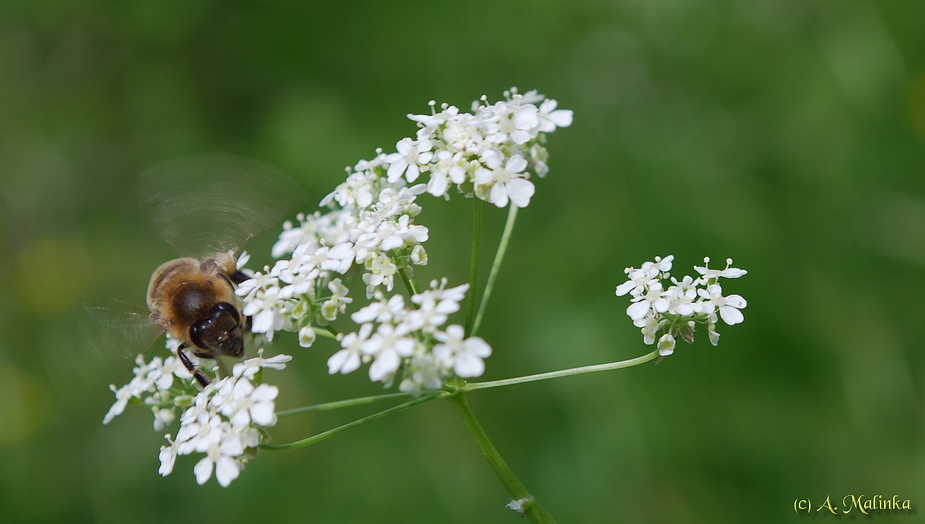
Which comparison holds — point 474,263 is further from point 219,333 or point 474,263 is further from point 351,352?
point 219,333

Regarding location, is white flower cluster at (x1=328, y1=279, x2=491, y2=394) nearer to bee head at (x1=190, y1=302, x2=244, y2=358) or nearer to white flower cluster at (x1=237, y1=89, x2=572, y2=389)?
white flower cluster at (x1=237, y1=89, x2=572, y2=389)

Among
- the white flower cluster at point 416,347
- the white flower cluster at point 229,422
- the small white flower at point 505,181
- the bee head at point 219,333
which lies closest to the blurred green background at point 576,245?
the bee head at point 219,333

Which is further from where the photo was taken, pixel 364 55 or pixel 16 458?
pixel 364 55

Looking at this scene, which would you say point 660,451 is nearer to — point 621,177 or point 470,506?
point 470,506

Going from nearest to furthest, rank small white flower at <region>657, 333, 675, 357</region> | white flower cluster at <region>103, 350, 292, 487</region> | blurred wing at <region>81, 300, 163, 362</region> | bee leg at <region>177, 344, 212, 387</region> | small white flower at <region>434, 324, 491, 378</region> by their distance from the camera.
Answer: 1. small white flower at <region>434, 324, 491, 378</region>
2. white flower cluster at <region>103, 350, 292, 487</region>
3. small white flower at <region>657, 333, 675, 357</region>
4. bee leg at <region>177, 344, 212, 387</region>
5. blurred wing at <region>81, 300, 163, 362</region>

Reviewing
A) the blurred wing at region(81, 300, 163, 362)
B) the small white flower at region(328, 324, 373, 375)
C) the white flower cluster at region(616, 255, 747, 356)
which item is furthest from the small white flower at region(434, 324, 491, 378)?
the blurred wing at region(81, 300, 163, 362)

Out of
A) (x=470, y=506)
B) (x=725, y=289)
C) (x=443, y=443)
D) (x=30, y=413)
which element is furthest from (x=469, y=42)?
(x=30, y=413)
